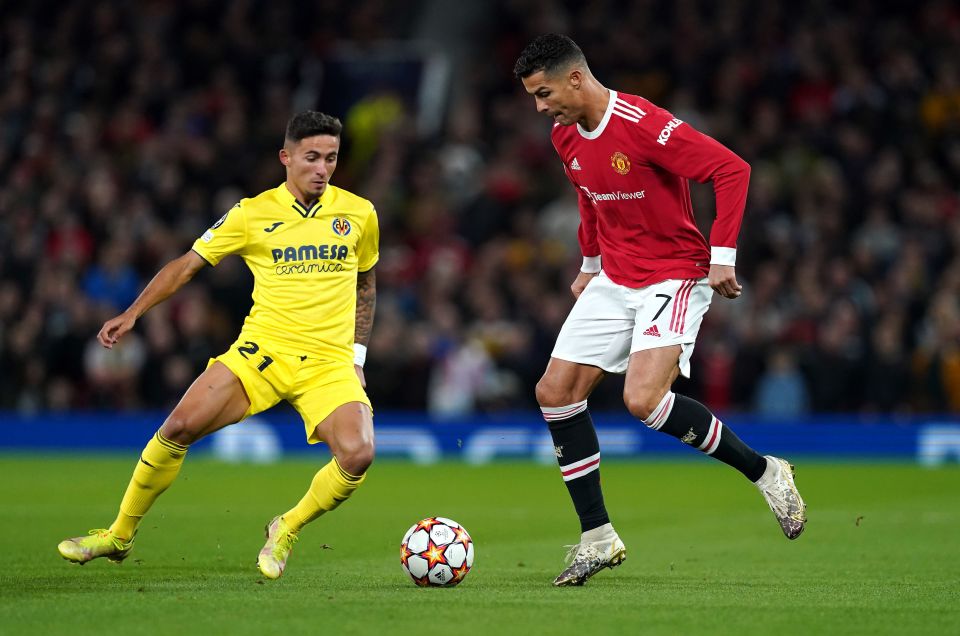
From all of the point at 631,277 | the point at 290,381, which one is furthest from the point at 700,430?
the point at 290,381

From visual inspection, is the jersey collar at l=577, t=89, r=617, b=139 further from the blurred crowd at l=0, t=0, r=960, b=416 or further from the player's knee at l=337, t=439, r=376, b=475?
the blurred crowd at l=0, t=0, r=960, b=416

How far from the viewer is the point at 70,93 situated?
20656 millimetres

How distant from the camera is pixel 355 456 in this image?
743 centimetres

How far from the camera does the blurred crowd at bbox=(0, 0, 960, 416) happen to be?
16.8 metres

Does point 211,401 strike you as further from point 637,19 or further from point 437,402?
point 637,19

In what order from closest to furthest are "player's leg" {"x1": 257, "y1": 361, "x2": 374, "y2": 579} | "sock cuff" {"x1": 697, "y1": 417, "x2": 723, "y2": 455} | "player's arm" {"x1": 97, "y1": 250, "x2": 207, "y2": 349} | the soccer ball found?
Result: the soccer ball → "player's arm" {"x1": 97, "y1": 250, "x2": 207, "y2": 349} → "player's leg" {"x1": 257, "y1": 361, "x2": 374, "y2": 579} → "sock cuff" {"x1": 697, "y1": 417, "x2": 723, "y2": 455}

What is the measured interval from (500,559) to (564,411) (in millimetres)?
1372

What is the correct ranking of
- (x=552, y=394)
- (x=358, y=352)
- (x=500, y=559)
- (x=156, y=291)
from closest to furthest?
1. (x=156, y=291)
2. (x=552, y=394)
3. (x=358, y=352)
4. (x=500, y=559)

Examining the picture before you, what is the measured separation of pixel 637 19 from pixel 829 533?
11.7 metres

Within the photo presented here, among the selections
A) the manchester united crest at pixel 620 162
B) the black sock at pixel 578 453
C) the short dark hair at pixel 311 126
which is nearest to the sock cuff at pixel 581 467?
the black sock at pixel 578 453

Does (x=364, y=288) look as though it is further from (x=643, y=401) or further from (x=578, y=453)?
(x=643, y=401)

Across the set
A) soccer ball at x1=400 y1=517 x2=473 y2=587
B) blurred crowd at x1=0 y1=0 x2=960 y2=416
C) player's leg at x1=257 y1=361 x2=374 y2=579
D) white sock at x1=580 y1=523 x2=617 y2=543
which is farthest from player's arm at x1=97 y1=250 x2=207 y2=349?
blurred crowd at x1=0 y1=0 x2=960 y2=416

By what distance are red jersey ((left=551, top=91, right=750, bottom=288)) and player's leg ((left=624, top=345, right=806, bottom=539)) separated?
1.44 feet

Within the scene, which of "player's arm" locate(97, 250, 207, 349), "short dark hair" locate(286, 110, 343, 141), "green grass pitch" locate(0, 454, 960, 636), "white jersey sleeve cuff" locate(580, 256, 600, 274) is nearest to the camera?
"green grass pitch" locate(0, 454, 960, 636)
